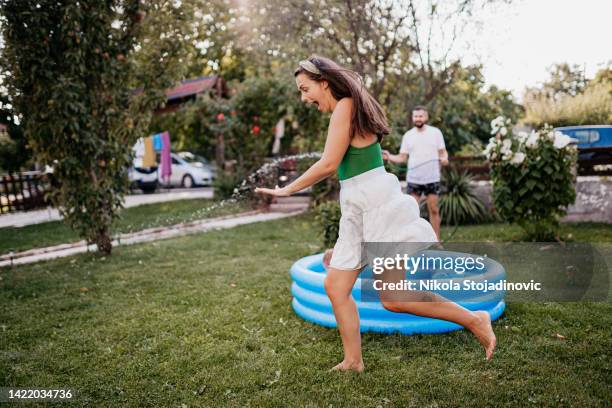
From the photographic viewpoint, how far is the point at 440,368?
292 centimetres

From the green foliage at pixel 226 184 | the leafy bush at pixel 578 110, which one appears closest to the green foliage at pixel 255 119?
the green foliage at pixel 226 184

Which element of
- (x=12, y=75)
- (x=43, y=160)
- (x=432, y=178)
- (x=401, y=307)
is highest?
(x=12, y=75)

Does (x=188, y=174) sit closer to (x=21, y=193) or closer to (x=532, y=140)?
(x=21, y=193)

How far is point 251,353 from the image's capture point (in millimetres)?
3262

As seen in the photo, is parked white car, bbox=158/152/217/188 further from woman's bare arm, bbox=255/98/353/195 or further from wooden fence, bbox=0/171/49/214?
woman's bare arm, bbox=255/98/353/195

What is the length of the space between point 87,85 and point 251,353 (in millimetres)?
4634

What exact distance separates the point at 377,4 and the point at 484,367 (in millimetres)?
7846

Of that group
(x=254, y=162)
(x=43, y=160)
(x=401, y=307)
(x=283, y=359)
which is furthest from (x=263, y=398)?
(x=254, y=162)

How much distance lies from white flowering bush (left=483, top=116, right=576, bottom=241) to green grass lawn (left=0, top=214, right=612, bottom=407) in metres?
2.45

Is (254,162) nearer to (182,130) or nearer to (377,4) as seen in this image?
(377,4)

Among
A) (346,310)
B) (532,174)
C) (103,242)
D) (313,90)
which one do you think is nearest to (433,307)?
(346,310)

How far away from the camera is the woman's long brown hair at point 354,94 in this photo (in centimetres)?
255

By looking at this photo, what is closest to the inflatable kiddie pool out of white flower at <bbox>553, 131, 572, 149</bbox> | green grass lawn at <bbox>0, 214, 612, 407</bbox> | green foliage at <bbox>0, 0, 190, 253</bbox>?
green grass lawn at <bbox>0, 214, 612, 407</bbox>

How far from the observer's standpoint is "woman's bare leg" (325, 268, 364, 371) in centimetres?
265
